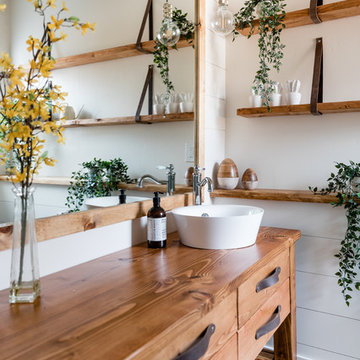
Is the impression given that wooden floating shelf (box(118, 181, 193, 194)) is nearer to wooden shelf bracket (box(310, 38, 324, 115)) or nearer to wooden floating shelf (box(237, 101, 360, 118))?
wooden floating shelf (box(237, 101, 360, 118))

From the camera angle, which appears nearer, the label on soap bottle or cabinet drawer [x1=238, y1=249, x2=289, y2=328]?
cabinet drawer [x1=238, y1=249, x2=289, y2=328]

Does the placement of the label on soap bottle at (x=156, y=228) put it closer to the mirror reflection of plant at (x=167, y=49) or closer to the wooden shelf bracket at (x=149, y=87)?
the wooden shelf bracket at (x=149, y=87)

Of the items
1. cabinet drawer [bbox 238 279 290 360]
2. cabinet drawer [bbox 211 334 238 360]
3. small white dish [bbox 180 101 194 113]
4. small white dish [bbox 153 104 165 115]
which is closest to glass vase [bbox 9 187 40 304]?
cabinet drawer [bbox 211 334 238 360]

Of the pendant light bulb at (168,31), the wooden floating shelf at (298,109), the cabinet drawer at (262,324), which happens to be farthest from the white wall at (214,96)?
the cabinet drawer at (262,324)

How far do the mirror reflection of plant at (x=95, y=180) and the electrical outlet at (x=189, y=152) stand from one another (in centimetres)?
48

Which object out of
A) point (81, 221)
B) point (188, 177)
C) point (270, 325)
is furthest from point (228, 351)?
point (188, 177)

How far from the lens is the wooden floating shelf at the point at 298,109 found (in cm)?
176

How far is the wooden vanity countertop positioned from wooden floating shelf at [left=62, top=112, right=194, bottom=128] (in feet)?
1.64

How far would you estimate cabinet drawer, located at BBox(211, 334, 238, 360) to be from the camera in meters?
1.05

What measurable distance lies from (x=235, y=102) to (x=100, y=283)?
1503 mm

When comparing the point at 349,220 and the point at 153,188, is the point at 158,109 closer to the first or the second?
the point at 153,188

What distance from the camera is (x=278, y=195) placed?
6.47ft

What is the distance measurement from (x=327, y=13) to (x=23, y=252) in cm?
179

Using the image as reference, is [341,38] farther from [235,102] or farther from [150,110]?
[150,110]
